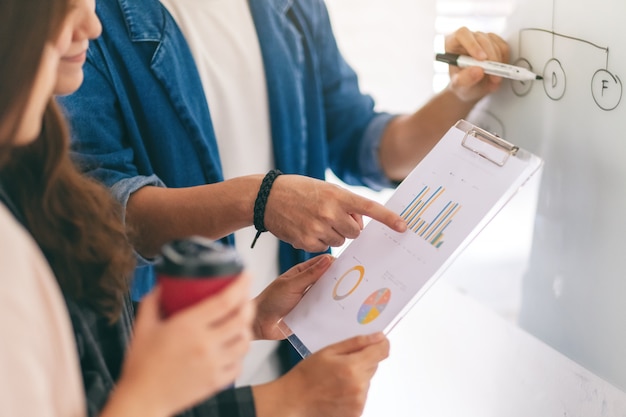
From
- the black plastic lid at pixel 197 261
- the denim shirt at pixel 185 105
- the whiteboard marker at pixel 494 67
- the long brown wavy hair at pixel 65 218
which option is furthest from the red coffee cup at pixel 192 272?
the whiteboard marker at pixel 494 67

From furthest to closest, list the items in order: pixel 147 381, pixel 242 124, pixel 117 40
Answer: pixel 242 124 → pixel 117 40 → pixel 147 381

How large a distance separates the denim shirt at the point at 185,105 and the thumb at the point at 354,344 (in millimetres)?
343

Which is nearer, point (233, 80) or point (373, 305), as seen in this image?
point (373, 305)

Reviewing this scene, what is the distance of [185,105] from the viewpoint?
894 mm

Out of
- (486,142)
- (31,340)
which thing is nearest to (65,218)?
(31,340)

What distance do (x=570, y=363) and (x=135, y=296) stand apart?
1.85 ft

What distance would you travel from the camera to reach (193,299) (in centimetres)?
40

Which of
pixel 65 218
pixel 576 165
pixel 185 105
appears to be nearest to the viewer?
pixel 65 218

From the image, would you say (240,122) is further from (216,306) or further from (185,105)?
(216,306)

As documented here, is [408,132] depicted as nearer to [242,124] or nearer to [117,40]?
[242,124]

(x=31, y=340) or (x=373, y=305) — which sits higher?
(x=31, y=340)

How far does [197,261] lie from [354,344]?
24cm

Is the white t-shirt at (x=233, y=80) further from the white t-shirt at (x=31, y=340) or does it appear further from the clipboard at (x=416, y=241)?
the white t-shirt at (x=31, y=340)

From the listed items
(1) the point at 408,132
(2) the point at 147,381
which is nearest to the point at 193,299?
(2) the point at 147,381
